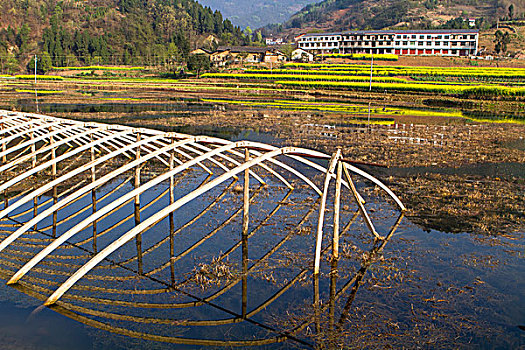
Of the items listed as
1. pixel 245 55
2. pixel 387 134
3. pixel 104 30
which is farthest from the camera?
pixel 104 30

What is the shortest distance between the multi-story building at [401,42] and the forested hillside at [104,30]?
3206cm

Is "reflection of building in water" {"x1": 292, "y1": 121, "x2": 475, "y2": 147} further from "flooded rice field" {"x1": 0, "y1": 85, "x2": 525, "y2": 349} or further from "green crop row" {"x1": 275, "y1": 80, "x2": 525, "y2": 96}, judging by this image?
"green crop row" {"x1": 275, "y1": 80, "x2": 525, "y2": 96}

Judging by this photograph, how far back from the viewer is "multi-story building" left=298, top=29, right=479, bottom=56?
9288 cm

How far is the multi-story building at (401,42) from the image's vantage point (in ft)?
305

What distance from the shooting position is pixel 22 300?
8586 millimetres

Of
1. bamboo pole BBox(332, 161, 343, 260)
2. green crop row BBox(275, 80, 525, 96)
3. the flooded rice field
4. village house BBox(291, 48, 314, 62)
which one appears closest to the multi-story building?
village house BBox(291, 48, 314, 62)

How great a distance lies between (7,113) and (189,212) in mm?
9616

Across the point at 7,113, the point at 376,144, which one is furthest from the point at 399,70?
→ the point at 7,113

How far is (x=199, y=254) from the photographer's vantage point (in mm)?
10578

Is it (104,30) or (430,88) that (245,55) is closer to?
(430,88)

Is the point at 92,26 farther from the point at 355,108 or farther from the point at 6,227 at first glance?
the point at 6,227

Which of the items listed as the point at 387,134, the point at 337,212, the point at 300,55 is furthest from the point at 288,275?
the point at 300,55

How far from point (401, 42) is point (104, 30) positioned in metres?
85.4

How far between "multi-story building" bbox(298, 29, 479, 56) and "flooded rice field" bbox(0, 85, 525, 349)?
84.8 metres
